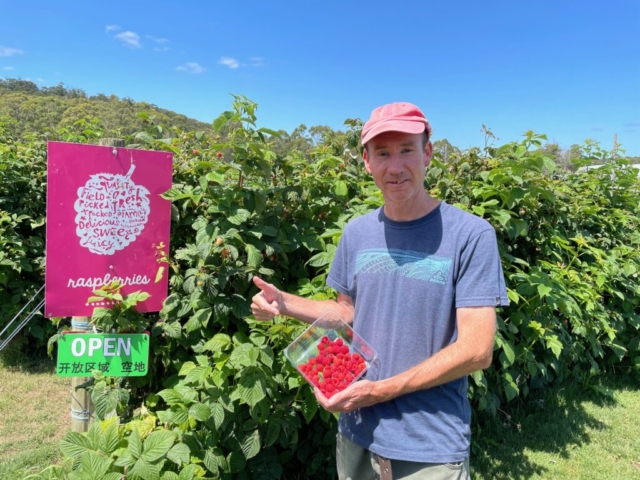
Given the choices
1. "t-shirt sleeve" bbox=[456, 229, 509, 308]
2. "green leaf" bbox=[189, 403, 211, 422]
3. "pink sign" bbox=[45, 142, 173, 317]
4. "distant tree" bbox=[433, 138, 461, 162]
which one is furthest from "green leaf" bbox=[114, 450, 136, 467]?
"distant tree" bbox=[433, 138, 461, 162]

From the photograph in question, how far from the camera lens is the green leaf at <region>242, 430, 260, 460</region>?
196 cm

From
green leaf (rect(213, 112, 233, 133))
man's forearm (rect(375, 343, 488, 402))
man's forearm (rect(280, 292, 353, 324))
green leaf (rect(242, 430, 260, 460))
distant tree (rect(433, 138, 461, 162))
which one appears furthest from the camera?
distant tree (rect(433, 138, 461, 162))

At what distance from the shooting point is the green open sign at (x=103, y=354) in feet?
6.59

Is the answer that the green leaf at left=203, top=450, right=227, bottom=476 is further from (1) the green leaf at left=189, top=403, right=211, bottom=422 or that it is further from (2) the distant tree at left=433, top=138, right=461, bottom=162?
(2) the distant tree at left=433, top=138, right=461, bottom=162

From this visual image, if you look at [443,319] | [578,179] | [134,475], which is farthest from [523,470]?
[578,179]

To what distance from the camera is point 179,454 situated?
1.70 metres

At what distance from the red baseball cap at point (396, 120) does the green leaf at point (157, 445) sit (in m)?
1.32

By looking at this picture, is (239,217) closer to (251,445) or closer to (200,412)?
(200,412)

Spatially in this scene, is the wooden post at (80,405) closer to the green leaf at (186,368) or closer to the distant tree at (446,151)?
the green leaf at (186,368)

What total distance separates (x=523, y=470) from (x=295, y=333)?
209 centimetres

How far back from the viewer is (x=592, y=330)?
3.73 meters

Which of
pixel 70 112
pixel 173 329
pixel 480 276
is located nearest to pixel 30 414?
pixel 173 329

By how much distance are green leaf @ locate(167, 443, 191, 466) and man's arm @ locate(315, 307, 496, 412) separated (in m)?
0.74

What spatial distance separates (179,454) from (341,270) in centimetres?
92
